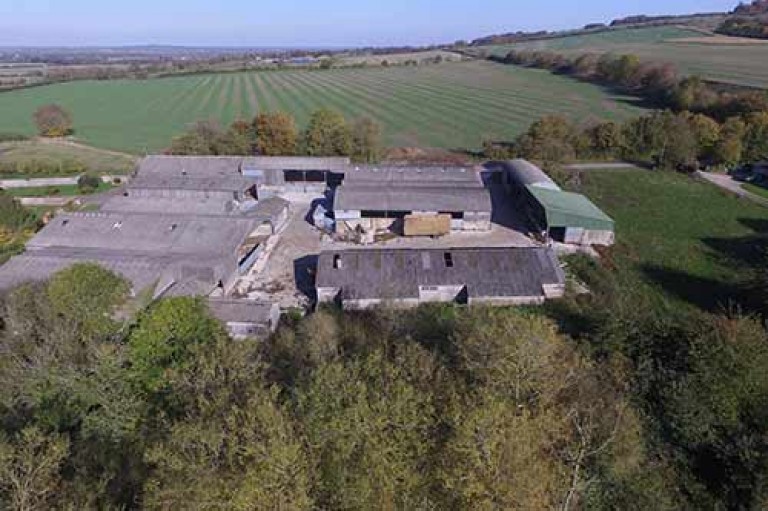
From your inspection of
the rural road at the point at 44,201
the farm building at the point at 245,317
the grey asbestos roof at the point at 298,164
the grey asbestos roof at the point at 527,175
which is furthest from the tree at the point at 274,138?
the farm building at the point at 245,317

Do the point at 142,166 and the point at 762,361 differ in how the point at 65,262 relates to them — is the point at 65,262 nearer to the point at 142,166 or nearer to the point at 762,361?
the point at 142,166

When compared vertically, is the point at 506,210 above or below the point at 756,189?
below

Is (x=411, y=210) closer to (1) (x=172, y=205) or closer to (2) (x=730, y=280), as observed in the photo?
(1) (x=172, y=205)

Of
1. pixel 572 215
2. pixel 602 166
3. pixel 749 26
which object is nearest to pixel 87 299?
pixel 572 215

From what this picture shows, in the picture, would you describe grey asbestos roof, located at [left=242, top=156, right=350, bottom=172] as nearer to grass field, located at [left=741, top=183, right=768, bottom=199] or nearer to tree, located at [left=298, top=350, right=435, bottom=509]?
tree, located at [left=298, top=350, right=435, bottom=509]

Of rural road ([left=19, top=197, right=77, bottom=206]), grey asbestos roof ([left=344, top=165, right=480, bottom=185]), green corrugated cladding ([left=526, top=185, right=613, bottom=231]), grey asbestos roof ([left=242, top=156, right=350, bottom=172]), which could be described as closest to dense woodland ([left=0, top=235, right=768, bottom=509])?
green corrugated cladding ([left=526, top=185, right=613, bottom=231])

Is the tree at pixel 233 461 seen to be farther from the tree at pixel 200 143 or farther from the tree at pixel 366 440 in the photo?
the tree at pixel 200 143
